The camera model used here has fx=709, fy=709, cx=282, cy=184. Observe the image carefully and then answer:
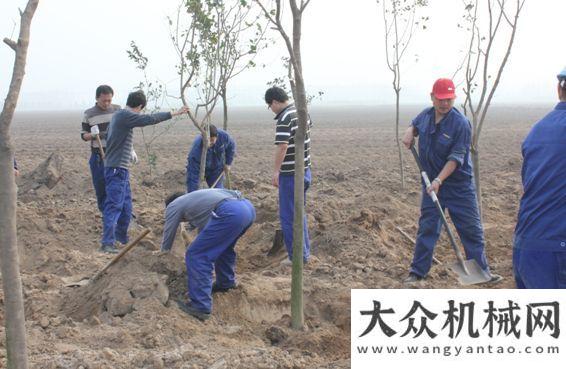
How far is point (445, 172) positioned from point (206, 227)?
1.93 meters

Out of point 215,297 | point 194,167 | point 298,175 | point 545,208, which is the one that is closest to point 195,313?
point 215,297

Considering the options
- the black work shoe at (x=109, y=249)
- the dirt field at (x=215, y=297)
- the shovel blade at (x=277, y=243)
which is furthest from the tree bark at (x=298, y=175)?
the black work shoe at (x=109, y=249)

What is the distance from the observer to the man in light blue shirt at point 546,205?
3.15 metres

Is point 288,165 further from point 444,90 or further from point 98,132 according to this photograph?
point 98,132

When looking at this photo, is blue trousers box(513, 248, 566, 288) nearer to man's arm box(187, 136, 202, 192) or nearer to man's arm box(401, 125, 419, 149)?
man's arm box(401, 125, 419, 149)

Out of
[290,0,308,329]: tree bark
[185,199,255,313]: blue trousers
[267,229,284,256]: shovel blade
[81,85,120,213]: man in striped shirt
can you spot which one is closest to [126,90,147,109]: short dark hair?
[81,85,120,213]: man in striped shirt

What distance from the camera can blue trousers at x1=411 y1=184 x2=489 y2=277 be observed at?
579 centimetres

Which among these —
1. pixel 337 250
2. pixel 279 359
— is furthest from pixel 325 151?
pixel 279 359

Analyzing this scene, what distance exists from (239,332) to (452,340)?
81.0 inches

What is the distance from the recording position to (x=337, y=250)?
7273 millimetres

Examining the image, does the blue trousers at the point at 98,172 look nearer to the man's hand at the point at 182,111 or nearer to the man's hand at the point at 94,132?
the man's hand at the point at 94,132

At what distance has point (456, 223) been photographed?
19.2ft

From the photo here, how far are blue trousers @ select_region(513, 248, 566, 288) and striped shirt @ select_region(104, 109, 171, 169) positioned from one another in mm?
4565

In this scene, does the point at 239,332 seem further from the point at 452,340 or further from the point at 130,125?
the point at 130,125
